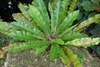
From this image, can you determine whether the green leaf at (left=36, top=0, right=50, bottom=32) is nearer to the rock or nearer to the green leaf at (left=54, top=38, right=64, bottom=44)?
the green leaf at (left=54, top=38, right=64, bottom=44)

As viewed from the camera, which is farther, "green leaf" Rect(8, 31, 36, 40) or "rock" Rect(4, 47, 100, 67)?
"rock" Rect(4, 47, 100, 67)

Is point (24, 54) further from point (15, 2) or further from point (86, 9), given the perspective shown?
point (15, 2)

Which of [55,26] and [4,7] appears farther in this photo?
[4,7]

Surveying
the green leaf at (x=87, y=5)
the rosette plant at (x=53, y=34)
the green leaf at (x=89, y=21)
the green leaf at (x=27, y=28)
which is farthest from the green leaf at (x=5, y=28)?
the green leaf at (x=87, y=5)

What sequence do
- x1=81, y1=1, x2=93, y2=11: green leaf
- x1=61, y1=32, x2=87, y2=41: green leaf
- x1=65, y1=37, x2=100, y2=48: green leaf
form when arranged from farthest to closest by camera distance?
x1=81, y1=1, x2=93, y2=11: green leaf < x1=61, y1=32, x2=87, y2=41: green leaf < x1=65, y1=37, x2=100, y2=48: green leaf

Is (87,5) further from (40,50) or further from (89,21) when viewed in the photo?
(40,50)

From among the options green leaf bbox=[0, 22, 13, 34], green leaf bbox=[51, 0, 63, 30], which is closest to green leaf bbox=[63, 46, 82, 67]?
green leaf bbox=[51, 0, 63, 30]

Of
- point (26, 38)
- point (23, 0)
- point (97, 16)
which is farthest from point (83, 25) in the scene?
point (23, 0)
